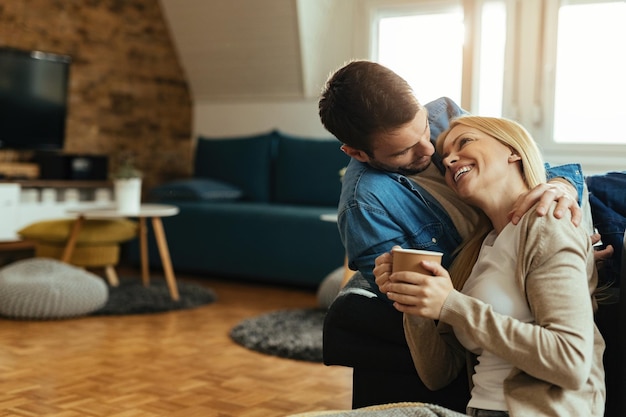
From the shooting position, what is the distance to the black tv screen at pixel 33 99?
5.61m

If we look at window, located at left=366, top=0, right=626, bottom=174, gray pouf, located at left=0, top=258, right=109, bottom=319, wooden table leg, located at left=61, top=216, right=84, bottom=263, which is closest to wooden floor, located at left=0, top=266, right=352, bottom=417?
gray pouf, located at left=0, top=258, right=109, bottom=319

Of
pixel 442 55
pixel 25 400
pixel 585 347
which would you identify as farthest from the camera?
pixel 442 55

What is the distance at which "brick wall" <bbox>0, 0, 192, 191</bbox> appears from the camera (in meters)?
5.88

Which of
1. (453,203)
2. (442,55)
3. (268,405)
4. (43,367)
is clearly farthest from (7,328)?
(442,55)

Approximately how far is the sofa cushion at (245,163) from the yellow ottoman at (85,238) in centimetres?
128

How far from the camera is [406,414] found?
1.41 metres

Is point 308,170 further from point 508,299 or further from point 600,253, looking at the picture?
point 508,299

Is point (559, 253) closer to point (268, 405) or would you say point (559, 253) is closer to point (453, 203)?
point (453, 203)

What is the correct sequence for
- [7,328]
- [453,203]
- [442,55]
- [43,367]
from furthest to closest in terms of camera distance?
[442,55]
[7,328]
[43,367]
[453,203]

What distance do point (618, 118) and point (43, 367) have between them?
150 inches

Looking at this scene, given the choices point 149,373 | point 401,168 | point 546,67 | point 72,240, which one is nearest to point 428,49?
point 546,67

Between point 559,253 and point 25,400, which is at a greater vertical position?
point 559,253

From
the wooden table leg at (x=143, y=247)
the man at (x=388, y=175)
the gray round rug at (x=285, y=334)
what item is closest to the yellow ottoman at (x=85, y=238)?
the wooden table leg at (x=143, y=247)

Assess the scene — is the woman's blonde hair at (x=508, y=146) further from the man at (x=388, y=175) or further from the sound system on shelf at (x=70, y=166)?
the sound system on shelf at (x=70, y=166)
